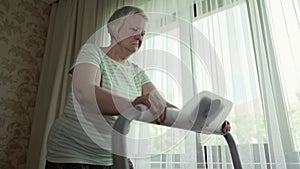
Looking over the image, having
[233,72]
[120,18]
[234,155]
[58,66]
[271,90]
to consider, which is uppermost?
[58,66]

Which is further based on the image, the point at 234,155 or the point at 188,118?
the point at 234,155

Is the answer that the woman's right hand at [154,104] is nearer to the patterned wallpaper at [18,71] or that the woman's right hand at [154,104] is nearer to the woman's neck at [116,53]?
the woman's neck at [116,53]

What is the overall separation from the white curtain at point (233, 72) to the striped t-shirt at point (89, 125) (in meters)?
0.12

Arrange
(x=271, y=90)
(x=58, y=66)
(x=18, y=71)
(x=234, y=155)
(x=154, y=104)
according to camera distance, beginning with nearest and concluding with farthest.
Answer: (x=154, y=104) < (x=234, y=155) < (x=271, y=90) < (x=58, y=66) < (x=18, y=71)

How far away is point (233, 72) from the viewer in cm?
115

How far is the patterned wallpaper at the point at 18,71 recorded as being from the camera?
77.5 inches

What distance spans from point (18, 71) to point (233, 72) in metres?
1.80

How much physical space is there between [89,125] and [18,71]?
1.62 metres

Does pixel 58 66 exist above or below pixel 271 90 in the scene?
above

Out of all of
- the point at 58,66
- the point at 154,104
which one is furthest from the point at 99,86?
the point at 58,66

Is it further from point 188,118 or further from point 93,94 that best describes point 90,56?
point 188,118

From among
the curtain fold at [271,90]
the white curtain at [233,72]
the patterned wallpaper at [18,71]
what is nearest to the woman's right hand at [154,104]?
the white curtain at [233,72]

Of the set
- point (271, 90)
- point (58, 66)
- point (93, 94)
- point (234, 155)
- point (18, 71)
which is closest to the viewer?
point (93, 94)

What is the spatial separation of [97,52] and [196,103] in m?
0.40
